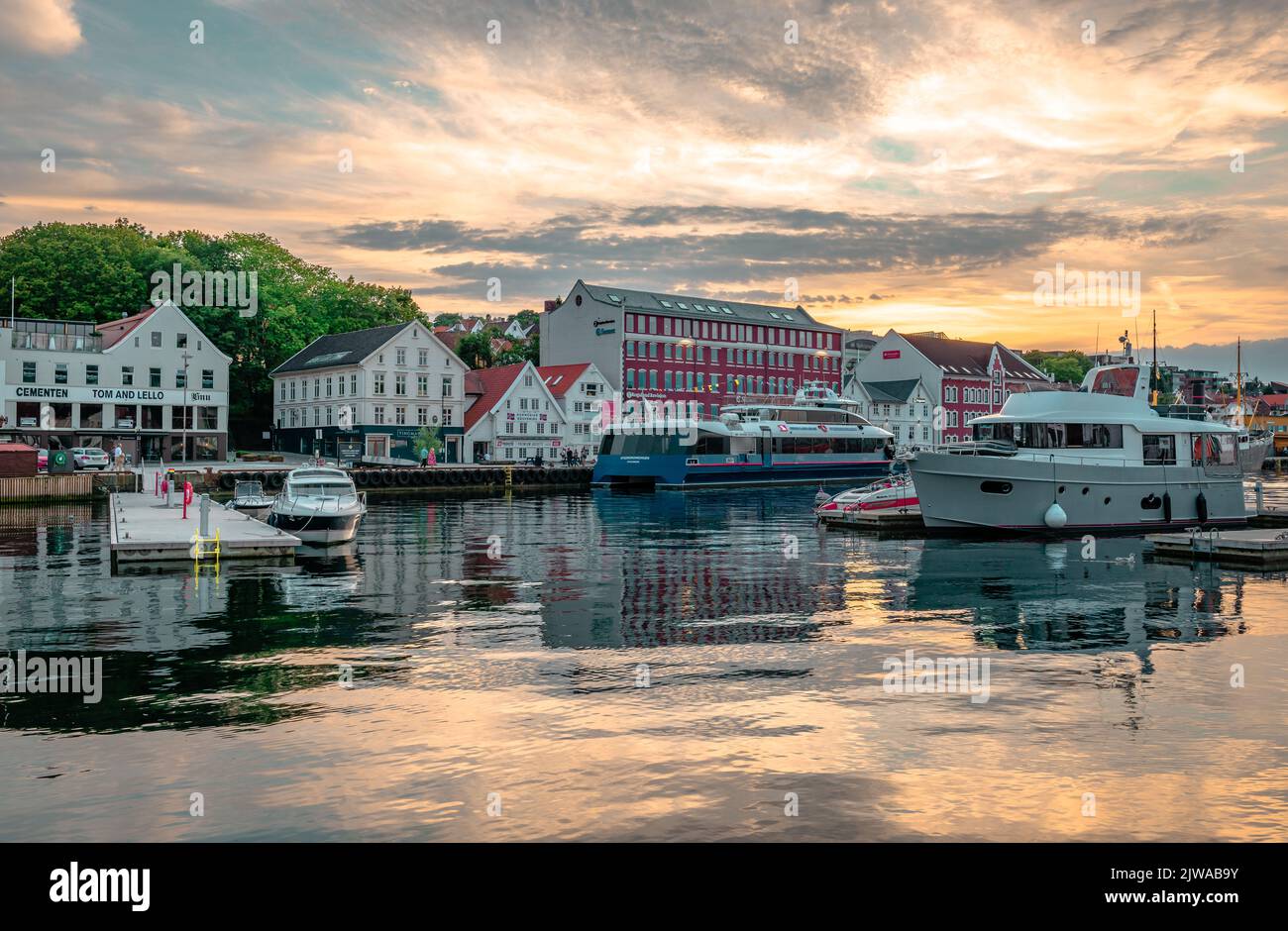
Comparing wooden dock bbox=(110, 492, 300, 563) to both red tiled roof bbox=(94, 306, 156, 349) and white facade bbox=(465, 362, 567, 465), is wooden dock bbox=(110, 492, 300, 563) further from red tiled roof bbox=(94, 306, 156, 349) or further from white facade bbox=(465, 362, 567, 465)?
white facade bbox=(465, 362, 567, 465)

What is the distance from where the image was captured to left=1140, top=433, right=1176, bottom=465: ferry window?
1624 inches

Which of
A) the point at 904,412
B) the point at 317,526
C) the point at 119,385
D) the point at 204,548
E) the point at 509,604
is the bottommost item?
the point at 509,604

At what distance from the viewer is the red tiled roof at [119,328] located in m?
78.1

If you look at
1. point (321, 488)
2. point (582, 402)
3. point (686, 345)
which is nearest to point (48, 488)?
point (321, 488)

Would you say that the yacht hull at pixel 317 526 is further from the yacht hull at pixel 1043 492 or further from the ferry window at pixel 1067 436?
the ferry window at pixel 1067 436

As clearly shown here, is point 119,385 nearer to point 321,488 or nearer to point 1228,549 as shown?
point 321,488

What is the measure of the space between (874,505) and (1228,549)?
14.9 m

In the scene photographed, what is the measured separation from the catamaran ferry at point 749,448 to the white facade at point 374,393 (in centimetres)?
2163

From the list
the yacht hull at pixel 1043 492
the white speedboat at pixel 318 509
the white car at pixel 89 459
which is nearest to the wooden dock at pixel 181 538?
the white speedboat at pixel 318 509

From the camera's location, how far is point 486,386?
3922 inches

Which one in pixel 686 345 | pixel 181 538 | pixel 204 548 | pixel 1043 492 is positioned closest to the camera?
pixel 204 548

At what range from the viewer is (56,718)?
45.0 ft

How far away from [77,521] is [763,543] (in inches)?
1149
